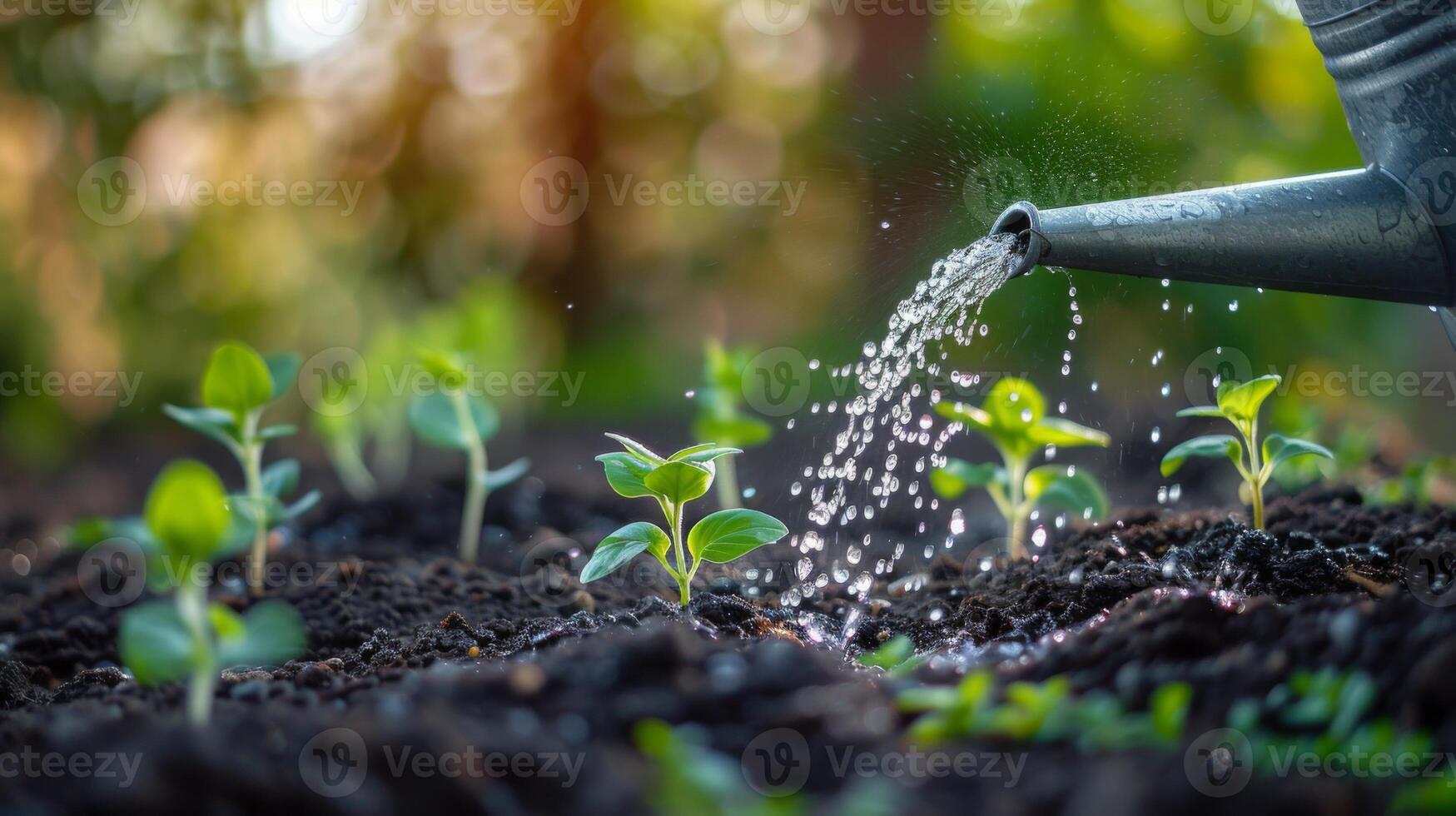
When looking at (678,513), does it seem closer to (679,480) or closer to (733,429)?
(679,480)

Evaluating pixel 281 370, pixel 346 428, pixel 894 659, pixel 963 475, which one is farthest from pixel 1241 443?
pixel 346 428

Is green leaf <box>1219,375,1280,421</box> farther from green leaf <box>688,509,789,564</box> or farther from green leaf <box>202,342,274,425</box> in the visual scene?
green leaf <box>202,342,274,425</box>

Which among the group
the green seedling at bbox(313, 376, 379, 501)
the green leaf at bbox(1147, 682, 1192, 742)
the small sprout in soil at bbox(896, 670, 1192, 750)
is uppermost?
the green leaf at bbox(1147, 682, 1192, 742)

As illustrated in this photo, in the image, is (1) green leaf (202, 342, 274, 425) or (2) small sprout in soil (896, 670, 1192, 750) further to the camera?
(1) green leaf (202, 342, 274, 425)

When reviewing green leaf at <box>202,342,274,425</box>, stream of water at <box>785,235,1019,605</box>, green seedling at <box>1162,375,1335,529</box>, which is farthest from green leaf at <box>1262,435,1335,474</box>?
green leaf at <box>202,342,274,425</box>

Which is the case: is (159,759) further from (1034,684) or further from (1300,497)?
(1300,497)

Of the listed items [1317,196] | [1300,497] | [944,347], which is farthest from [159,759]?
[944,347]
